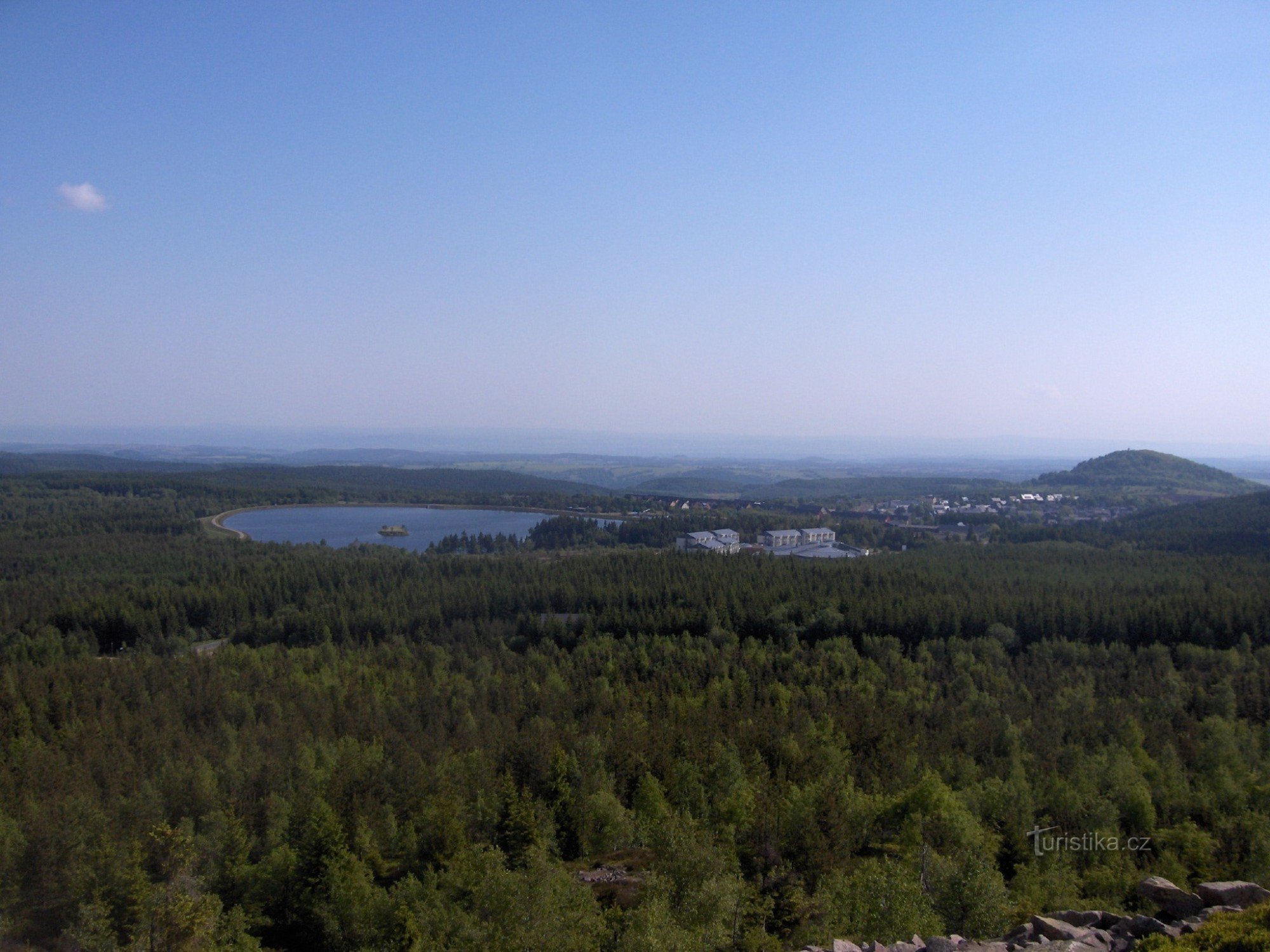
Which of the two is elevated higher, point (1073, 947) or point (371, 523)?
point (1073, 947)

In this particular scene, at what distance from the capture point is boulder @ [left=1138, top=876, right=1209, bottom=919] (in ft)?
31.9

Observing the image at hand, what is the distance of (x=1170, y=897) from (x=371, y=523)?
234 ft

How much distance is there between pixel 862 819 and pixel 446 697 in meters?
12.1

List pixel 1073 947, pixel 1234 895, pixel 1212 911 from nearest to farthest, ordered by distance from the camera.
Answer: pixel 1073 947
pixel 1212 911
pixel 1234 895

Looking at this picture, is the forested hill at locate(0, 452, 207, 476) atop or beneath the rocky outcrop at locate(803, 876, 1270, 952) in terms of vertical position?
atop

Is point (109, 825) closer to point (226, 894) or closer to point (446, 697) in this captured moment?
point (226, 894)

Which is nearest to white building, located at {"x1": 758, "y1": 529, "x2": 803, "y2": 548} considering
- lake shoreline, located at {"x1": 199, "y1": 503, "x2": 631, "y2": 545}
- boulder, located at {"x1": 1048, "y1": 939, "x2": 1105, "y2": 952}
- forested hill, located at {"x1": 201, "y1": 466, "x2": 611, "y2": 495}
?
lake shoreline, located at {"x1": 199, "y1": 503, "x2": 631, "y2": 545}

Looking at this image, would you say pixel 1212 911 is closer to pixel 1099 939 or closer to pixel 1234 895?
pixel 1234 895

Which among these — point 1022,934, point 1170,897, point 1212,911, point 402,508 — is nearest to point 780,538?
point 402,508

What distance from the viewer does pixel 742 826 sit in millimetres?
14266

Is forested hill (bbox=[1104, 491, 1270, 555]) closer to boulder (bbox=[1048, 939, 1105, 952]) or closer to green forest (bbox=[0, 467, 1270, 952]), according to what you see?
green forest (bbox=[0, 467, 1270, 952])

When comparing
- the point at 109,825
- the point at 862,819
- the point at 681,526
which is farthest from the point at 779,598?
the point at 681,526

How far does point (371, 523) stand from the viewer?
244ft

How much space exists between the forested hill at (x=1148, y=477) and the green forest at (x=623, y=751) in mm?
55704
